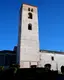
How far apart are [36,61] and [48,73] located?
1538 centimetres

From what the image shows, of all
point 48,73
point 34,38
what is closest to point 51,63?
A: point 34,38

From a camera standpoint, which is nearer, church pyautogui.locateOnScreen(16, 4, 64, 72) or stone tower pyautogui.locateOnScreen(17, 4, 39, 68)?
stone tower pyautogui.locateOnScreen(17, 4, 39, 68)

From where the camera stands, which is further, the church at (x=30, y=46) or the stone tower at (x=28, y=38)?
the church at (x=30, y=46)

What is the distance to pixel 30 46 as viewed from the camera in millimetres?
30984

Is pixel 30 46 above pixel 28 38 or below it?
below

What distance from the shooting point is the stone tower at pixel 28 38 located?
98.9ft

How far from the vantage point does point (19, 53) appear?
30.4m

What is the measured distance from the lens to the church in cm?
3027

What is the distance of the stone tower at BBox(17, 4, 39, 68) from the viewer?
30144mm

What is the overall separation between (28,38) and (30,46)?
153 centimetres

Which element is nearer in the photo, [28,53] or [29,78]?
[29,78]

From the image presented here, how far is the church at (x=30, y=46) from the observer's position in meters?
30.3

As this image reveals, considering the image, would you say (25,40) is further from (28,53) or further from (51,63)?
(51,63)

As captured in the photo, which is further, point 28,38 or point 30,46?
point 28,38
